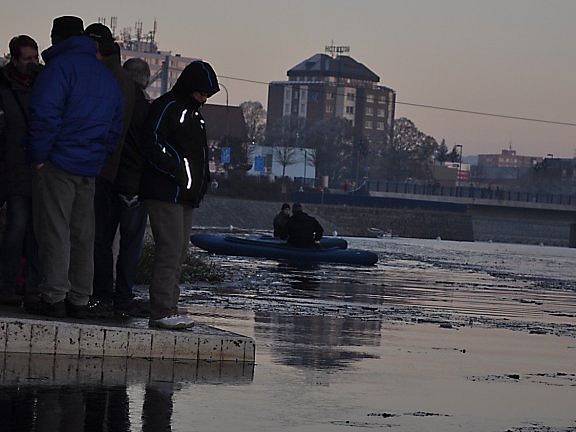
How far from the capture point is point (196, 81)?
10938 millimetres

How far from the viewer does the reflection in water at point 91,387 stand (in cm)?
748

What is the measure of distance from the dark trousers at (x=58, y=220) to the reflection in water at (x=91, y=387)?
2.28 ft

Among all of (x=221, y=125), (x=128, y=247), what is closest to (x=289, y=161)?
(x=221, y=125)

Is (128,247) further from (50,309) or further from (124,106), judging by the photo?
(50,309)

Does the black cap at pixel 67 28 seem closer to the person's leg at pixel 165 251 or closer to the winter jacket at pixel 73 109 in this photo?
the winter jacket at pixel 73 109

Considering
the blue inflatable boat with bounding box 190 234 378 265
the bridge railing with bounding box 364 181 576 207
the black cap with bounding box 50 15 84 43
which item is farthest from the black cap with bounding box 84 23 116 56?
the bridge railing with bounding box 364 181 576 207

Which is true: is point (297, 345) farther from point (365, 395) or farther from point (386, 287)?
point (386, 287)

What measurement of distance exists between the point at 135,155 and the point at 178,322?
1642mm

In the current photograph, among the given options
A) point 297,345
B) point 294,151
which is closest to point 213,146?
point 294,151

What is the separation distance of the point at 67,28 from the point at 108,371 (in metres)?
2.59

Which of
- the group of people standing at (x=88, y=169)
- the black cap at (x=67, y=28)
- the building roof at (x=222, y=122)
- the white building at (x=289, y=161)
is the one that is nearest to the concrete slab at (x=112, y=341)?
the group of people standing at (x=88, y=169)

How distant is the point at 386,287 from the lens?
2441 cm

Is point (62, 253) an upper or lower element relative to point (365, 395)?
upper

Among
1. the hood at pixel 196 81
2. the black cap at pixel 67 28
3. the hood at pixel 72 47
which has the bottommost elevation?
the hood at pixel 196 81
